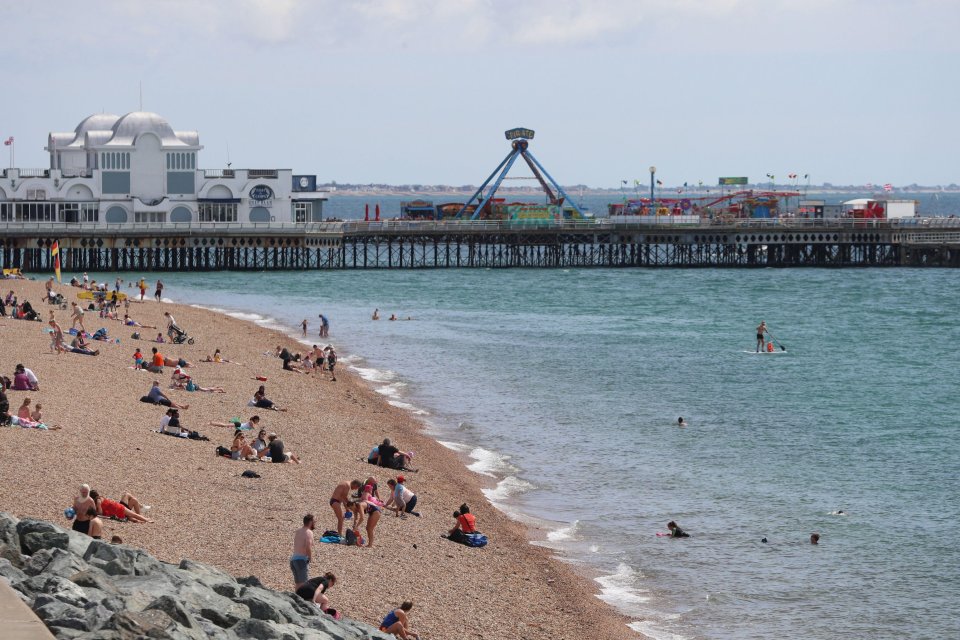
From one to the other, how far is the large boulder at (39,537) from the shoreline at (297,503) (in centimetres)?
276

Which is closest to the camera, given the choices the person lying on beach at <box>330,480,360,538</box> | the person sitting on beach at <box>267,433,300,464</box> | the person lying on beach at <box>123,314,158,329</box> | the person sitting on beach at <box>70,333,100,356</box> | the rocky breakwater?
the rocky breakwater

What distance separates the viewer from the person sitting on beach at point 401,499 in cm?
2230

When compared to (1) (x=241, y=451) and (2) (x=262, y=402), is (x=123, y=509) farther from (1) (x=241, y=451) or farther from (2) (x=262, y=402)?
(2) (x=262, y=402)

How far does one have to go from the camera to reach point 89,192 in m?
83.4

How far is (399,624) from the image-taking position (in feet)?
51.0

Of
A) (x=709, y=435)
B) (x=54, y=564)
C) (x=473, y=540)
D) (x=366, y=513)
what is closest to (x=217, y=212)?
(x=709, y=435)

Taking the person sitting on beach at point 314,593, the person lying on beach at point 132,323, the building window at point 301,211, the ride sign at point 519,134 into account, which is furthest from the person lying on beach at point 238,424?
the ride sign at point 519,134

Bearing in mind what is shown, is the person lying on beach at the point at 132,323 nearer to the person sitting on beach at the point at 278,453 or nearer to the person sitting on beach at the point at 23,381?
the person sitting on beach at the point at 23,381

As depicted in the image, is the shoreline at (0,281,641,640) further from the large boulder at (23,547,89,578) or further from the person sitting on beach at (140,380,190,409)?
the large boulder at (23,547,89,578)

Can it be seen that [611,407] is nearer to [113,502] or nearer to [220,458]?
[220,458]

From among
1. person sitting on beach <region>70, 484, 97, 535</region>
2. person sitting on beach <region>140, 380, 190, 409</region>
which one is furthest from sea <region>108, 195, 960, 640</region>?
person sitting on beach <region>70, 484, 97, 535</region>

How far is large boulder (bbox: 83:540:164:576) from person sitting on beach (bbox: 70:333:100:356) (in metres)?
23.2

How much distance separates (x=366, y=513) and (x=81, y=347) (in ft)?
61.1

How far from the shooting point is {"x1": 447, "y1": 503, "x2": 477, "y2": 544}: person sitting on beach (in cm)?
2112
